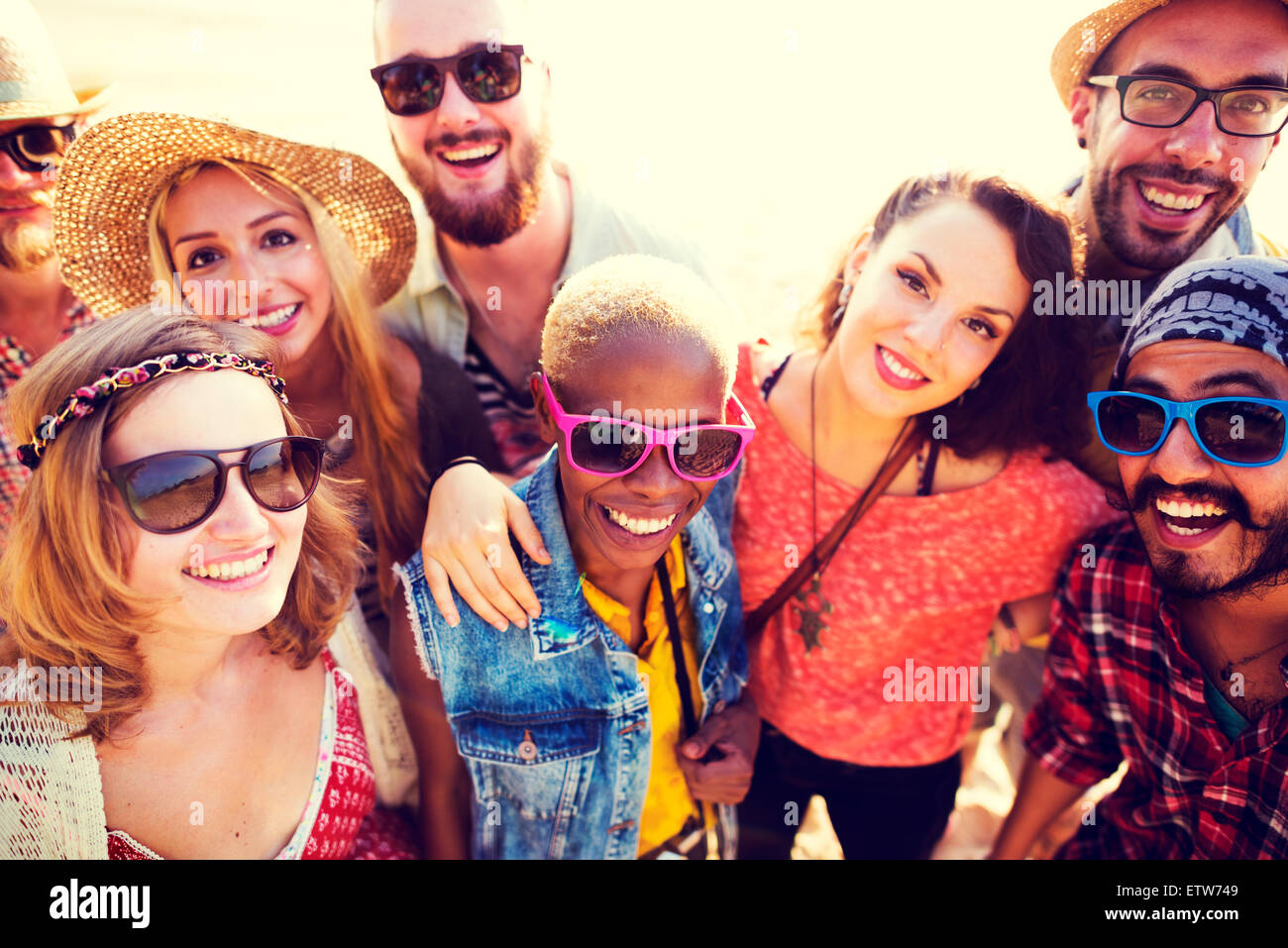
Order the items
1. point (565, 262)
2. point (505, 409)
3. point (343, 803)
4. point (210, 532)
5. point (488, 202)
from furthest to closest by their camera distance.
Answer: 1. point (565, 262)
2. point (505, 409)
3. point (488, 202)
4. point (343, 803)
5. point (210, 532)

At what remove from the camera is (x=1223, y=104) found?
248 cm

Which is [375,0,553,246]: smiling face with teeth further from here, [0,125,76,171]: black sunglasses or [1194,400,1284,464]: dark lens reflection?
[1194,400,1284,464]: dark lens reflection

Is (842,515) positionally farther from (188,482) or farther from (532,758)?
(188,482)

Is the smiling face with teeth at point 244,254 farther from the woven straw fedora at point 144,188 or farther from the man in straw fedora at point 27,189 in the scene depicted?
the man in straw fedora at point 27,189

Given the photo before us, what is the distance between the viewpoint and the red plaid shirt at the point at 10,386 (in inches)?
111

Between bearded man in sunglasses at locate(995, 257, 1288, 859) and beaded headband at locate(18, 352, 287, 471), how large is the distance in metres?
2.22

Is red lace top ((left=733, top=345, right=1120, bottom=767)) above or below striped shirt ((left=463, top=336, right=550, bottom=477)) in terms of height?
below

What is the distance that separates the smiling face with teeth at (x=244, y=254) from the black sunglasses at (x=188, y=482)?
700 mm

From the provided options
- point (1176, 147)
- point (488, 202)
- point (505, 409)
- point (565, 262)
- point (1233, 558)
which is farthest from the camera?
point (565, 262)

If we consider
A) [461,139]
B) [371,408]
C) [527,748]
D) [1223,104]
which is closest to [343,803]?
[527,748]

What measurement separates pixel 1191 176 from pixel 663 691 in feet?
7.40

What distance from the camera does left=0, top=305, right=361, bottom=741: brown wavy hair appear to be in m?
1.80

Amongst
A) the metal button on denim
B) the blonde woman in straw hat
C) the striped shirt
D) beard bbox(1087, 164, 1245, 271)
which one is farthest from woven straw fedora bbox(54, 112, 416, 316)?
beard bbox(1087, 164, 1245, 271)
